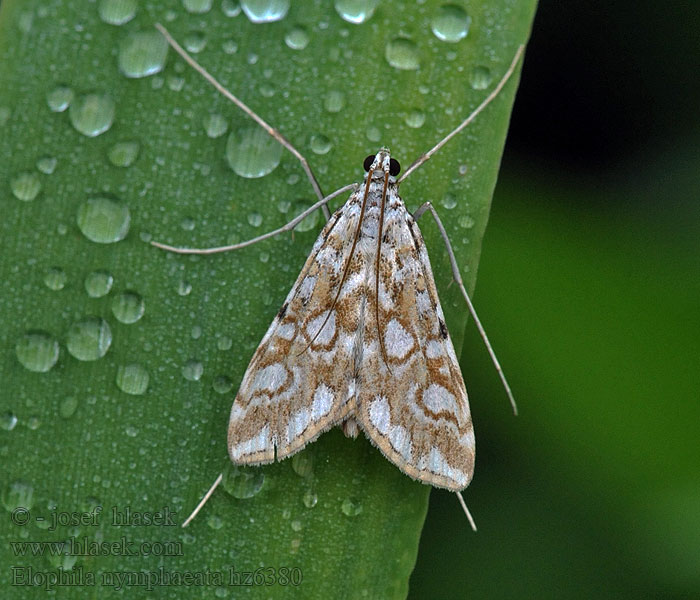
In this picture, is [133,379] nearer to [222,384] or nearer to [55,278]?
[222,384]

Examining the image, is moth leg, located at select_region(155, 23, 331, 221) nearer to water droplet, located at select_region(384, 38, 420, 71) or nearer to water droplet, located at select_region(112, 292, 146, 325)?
water droplet, located at select_region(384, 38, 420, 71)

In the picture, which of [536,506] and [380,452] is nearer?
[380,452]

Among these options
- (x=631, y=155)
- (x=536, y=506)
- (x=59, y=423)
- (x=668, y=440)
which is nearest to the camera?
(x=59, y=423)

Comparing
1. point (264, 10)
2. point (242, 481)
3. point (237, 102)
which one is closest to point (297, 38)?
point (264, 10)

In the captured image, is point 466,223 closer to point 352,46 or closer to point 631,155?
point 352,46

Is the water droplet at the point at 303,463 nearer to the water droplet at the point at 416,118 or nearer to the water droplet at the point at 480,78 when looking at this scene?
the water droplet at the point at 416,118

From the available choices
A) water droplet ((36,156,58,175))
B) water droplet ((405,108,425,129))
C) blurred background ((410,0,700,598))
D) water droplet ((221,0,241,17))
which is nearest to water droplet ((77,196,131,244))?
water droplet ((36,156,58,175))

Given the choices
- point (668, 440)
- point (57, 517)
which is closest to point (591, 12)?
point (668, 440)
